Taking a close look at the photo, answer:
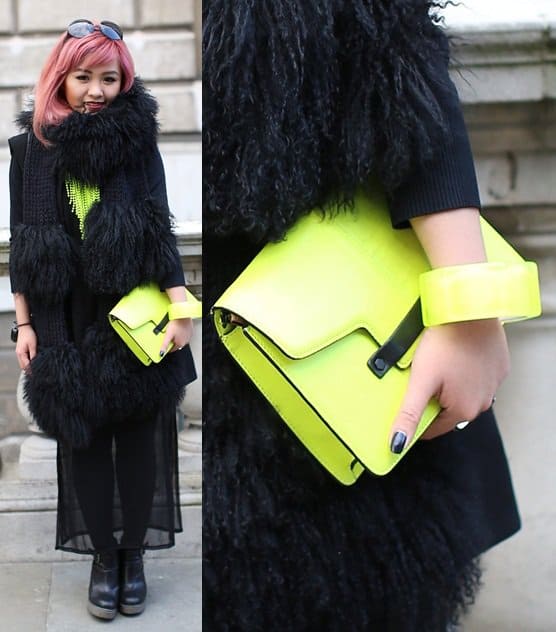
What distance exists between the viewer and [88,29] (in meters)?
1.08

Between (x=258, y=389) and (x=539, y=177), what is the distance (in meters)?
0.59

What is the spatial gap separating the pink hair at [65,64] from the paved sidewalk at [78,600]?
0.67 metres

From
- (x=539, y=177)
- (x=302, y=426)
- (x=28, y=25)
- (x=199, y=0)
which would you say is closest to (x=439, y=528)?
(x=302, y=426)

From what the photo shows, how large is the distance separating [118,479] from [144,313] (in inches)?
12.3

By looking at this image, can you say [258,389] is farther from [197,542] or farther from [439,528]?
[197,542]

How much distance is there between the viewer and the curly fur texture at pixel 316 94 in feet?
2.74

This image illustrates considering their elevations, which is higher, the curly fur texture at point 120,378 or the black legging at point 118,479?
the curly fur texture at point 120,378

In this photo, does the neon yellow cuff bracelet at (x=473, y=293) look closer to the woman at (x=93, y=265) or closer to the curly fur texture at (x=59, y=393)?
the woman at (x=93, y=265)

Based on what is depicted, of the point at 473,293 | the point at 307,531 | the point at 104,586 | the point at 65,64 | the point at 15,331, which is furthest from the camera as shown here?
the point at 104,586

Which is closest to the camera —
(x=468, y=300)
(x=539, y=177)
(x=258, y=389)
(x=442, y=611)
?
(x=468, y=300)

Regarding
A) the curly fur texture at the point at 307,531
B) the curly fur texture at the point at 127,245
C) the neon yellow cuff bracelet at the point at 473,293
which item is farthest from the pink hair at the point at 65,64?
the neon yellow cuff bracelet at the point at 473,293

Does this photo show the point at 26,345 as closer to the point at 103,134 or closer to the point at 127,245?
the point at 127,245

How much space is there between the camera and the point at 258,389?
3.07ft

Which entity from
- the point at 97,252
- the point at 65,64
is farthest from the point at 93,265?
the point at 65,64
